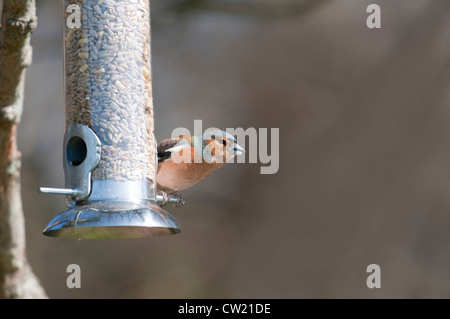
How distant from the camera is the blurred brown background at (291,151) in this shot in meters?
9.76

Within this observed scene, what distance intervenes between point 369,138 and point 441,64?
56.2 inches

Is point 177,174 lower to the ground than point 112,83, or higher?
lower

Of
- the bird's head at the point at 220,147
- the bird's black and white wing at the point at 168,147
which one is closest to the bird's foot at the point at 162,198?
the bird's black and white wing at the point at 168,147

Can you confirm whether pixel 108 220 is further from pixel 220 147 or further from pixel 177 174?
pixel 220 147

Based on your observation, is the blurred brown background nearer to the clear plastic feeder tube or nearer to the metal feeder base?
the clear plastic feeder tube

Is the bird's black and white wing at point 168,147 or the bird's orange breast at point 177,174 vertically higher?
the bird's black and white wing at point 168,147

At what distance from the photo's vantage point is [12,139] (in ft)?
17.0

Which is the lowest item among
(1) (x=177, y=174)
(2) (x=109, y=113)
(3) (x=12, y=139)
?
(1) (x=177, y=174)

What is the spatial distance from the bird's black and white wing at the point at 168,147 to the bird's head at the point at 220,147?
21 cm

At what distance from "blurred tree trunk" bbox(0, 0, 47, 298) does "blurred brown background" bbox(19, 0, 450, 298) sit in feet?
12.9

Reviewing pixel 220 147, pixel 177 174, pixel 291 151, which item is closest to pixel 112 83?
pixel 177 174

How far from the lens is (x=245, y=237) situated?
1095cm

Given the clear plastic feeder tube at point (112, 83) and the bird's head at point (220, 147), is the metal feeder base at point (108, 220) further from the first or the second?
the bird's head at point (220, 147)

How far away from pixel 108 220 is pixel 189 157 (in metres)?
1.61
